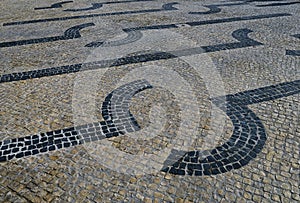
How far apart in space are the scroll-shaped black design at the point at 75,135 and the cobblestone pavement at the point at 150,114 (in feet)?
0.06

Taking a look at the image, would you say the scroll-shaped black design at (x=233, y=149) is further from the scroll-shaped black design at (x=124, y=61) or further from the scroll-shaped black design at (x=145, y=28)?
the scroll-shaped black design at (x=145, y=28)

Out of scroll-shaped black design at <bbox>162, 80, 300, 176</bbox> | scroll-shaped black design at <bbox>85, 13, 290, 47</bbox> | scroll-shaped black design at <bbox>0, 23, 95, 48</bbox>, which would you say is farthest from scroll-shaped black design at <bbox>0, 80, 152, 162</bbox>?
scroll-shaped black design at <bbox>0, 23, 95, 48</bbox>

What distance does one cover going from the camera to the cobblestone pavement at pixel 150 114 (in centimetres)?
417

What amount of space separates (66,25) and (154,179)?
908cm

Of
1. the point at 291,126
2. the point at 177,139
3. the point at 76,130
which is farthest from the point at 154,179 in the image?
the point at 291,126

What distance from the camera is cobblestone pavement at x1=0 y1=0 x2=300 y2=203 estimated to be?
4168 mm

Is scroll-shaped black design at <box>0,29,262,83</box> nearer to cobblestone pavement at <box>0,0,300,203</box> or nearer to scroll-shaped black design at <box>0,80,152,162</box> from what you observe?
cobblestone pavement at <box>0,0,300,203</box>

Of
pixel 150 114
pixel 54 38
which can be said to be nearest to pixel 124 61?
pixel 150 114

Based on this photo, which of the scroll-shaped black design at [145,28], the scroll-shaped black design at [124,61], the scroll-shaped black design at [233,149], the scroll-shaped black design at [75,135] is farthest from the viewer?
the scroll-shaped black design at [145,28]

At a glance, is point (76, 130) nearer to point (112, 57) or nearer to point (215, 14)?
point (112, 57)

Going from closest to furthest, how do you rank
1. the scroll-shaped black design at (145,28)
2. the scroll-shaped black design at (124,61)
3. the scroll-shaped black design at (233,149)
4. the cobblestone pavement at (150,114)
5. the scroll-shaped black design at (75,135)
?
the cobblestone pavement at (150,114)
the scroll-shaped black design at (233,149)
the scroll-shaped black design at (75,135)
the scroll-shaped black design at (124,61)
the scroll-shaped black design at (145,28)

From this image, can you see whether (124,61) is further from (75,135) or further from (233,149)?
(233,149)

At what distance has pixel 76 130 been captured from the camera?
5297 millimetres

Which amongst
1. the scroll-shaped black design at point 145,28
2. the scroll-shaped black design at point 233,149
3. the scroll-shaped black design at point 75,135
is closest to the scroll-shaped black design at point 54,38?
the scroll-shaped black design at point 145,28
